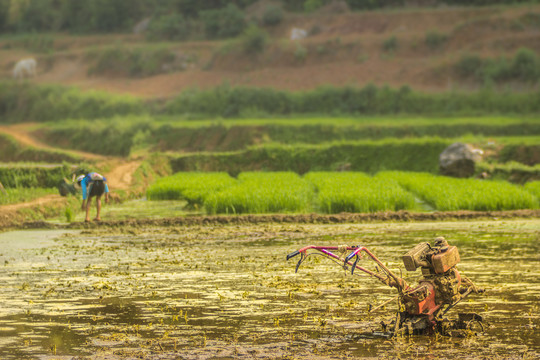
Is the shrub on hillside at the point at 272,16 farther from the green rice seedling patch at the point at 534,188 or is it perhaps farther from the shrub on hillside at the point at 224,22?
the green rice seedling patch at the point at 534,188

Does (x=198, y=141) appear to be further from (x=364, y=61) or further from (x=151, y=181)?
(x=364, y=61)

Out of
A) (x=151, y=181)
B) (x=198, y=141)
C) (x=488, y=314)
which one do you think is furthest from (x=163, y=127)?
(x=488, y=314)

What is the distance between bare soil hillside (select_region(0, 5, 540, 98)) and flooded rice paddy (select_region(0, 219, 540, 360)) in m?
34.1

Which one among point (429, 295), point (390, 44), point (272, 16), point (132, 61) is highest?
point (272, 16)

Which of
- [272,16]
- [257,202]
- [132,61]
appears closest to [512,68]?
[272,16]

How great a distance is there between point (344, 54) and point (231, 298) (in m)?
43.9

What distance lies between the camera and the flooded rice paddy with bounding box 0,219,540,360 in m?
6.52

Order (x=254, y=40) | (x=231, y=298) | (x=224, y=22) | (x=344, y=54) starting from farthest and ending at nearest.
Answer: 1. (x=224, y=22)
2. (x=254, y=40)
3. (x=344, y=54)
4. (x=231, y=298)

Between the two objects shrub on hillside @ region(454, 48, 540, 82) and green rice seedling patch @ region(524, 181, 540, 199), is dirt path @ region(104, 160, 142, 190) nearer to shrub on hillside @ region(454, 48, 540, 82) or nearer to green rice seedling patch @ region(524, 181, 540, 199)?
green rice seedling patch @ region(524, 181, 540, 199)

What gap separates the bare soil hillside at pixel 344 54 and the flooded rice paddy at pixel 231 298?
112 feet

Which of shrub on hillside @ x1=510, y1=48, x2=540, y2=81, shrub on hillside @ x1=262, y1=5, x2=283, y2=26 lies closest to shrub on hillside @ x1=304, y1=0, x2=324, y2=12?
shrub on hillside @ x1=262, y1=5, x2=283, y2=26

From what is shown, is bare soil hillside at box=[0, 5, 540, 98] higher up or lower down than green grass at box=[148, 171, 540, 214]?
higher up

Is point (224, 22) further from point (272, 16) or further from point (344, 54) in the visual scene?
point (344, 54)

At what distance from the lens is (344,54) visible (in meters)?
50.8
